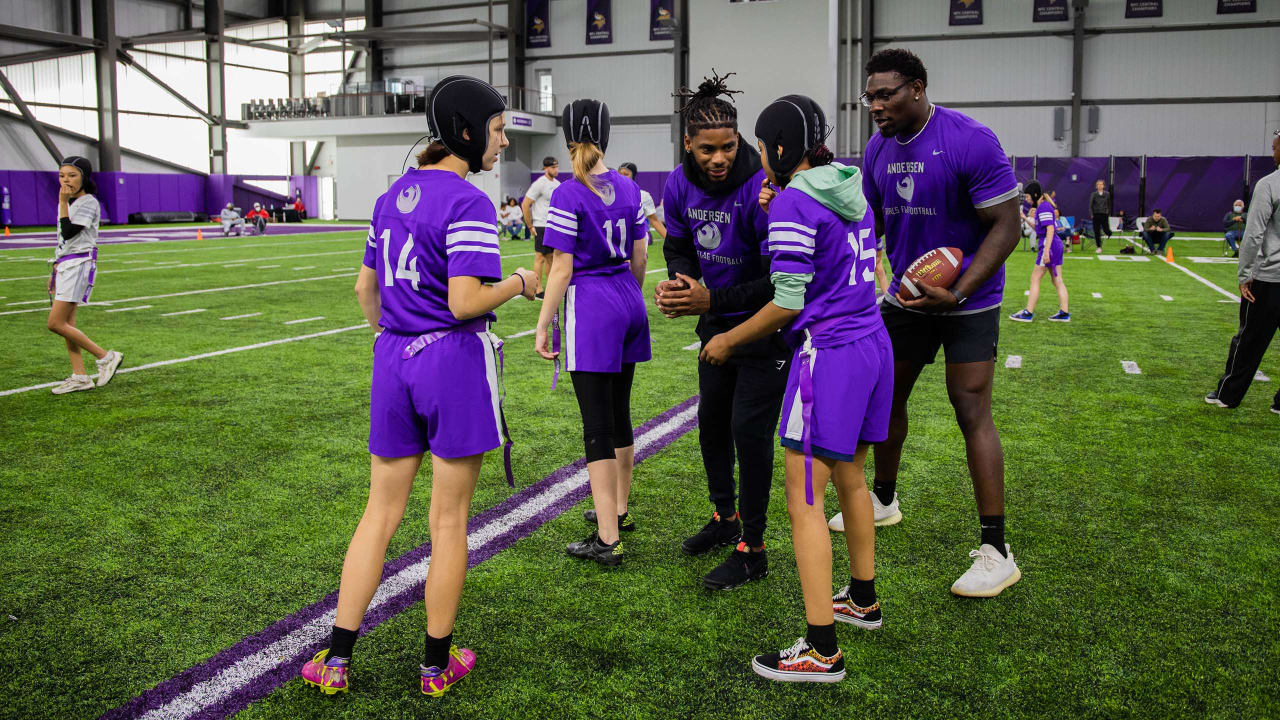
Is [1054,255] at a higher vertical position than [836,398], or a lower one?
higher

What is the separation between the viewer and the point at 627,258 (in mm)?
4270

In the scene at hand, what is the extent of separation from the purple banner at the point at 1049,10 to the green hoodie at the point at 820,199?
120 feet

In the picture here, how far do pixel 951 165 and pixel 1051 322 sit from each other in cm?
891

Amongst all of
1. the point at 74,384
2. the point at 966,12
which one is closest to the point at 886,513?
the point at 74,384

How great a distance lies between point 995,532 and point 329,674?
8.70ft

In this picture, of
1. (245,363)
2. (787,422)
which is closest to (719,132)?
(787,422)

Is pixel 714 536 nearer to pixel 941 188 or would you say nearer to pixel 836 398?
pixel 836 398

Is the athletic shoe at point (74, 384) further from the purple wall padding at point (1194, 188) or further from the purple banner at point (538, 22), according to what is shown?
the purple banner at point (538, 22)

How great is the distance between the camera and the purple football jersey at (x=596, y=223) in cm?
405

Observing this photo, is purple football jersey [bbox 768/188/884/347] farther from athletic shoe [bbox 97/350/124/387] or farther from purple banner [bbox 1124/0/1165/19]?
purple banner [bbox 1124/0/1165/19]

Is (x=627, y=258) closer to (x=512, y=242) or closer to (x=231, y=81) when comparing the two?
(x=512, y=242)

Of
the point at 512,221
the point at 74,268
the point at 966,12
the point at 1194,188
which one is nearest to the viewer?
the point at 74,268

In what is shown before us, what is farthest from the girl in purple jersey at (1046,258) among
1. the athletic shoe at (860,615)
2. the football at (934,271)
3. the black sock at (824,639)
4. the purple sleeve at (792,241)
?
the black sock at (824,639)

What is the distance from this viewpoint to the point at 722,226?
3.84 m
